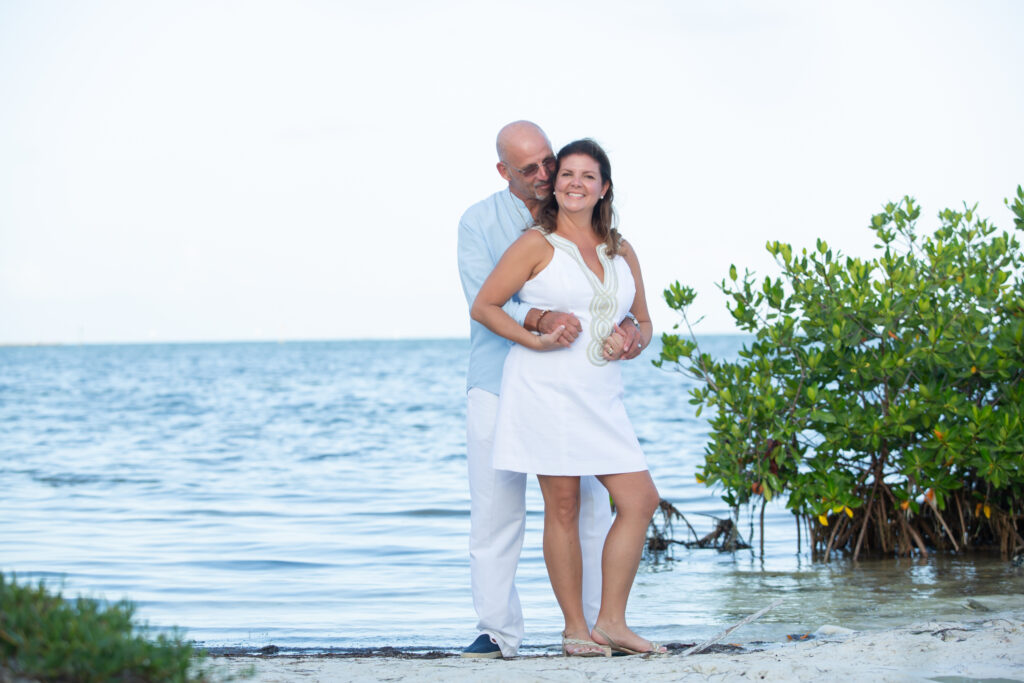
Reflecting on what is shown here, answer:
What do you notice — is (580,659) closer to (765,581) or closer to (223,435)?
(765,581)

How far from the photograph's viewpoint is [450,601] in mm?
6602

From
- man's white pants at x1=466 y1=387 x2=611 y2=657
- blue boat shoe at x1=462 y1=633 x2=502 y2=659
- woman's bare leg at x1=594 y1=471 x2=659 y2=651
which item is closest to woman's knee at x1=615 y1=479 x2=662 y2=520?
woman's bare leg at x1=594 y1=471 x2=659 y2=651

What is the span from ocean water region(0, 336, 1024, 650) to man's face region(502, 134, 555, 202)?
222 centimetres

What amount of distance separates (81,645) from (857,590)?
5357mm

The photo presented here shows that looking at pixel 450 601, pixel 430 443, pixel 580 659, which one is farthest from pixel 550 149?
pixel 430 443

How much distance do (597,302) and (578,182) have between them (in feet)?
1.50

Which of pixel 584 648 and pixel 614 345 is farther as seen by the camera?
pixel 584 648

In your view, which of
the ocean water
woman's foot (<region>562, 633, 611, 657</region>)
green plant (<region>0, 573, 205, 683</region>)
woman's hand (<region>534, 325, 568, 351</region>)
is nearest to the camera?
green plant (<region>0, 573, 205, 683</region>)

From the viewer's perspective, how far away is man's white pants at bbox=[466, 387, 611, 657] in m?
3.97

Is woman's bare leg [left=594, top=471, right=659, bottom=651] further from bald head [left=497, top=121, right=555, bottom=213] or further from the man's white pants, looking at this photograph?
A: bald head [left=497, top=121, right=555, bottom=213]

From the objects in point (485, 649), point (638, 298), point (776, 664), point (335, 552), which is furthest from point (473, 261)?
point (335, 552)

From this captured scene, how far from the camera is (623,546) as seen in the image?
376 centimetres

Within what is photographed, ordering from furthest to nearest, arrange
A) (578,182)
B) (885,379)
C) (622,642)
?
(885,379) → (622,642) → (578,182)

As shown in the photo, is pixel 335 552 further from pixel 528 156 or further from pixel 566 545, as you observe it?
pixel 528 156
